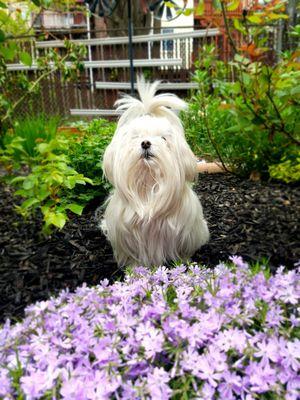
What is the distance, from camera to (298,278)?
4.92ft

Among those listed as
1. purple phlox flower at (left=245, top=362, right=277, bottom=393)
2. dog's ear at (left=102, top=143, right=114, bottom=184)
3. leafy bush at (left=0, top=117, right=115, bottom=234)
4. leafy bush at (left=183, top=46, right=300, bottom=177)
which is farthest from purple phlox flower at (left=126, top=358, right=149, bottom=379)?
leafy bush at (left=183, top=46, right=300, bottom=177)

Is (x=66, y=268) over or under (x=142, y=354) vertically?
under

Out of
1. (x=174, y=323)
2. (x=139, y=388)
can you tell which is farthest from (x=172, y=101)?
(x=139, y=388)

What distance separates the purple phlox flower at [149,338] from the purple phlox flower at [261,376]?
23 centimetres

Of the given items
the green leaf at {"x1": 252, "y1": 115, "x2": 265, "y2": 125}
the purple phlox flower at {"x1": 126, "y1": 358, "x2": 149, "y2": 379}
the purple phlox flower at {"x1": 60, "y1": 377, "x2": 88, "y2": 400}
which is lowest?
the purple phlox flower at {"x1": 126, "y1": 358, "x2": 149, "y2": 379}

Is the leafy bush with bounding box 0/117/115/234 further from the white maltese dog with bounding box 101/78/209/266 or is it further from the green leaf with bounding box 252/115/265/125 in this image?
the green leaf with bounding box 252/115/265/125

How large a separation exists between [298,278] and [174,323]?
50cm

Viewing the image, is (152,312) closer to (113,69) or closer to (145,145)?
(145,145)

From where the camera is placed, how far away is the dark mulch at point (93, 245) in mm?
2918

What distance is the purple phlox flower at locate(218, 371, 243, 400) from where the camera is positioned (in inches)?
42.5

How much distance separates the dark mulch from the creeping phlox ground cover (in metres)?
1.32

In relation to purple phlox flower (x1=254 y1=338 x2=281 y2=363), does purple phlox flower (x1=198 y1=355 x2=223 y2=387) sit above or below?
below

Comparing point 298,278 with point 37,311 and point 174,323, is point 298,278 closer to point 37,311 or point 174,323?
point 174,323

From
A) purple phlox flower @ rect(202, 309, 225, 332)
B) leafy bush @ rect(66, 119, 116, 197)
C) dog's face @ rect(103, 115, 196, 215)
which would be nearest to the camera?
purple phlox flower @ rect(202, 309, 225, 332)
